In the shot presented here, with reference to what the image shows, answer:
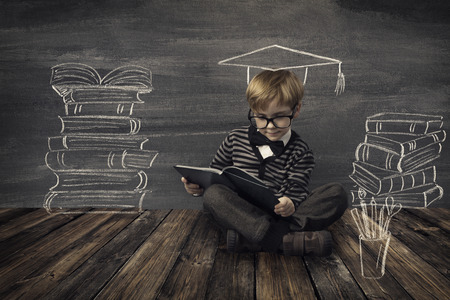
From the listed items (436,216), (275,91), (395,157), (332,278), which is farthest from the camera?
(395,157)

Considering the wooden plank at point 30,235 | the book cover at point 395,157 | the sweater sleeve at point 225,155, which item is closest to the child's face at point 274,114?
the sweater sleeve at point 225,155

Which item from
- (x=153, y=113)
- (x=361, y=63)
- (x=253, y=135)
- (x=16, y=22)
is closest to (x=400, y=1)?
(x=361, y=63)

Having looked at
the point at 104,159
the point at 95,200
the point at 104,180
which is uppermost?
the point at 104,159

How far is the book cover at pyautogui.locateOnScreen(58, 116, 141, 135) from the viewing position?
1.52 metres

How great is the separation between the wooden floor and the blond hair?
52 centimetres

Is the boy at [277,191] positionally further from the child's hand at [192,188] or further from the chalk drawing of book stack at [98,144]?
the chalk drawing of book stack at [98,144]

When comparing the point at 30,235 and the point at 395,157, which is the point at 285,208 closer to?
the point at 395,157

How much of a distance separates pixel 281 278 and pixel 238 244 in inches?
7.9

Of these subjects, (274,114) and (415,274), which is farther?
(274,114)

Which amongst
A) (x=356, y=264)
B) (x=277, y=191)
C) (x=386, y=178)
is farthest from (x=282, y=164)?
(x=386, y=178)

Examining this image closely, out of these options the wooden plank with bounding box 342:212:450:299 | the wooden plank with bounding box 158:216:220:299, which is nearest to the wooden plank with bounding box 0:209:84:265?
the wooden plank with bounding box 158:216:220:299

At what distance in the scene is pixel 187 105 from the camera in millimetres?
1516

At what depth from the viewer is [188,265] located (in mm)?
919

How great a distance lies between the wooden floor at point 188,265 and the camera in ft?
2.55
